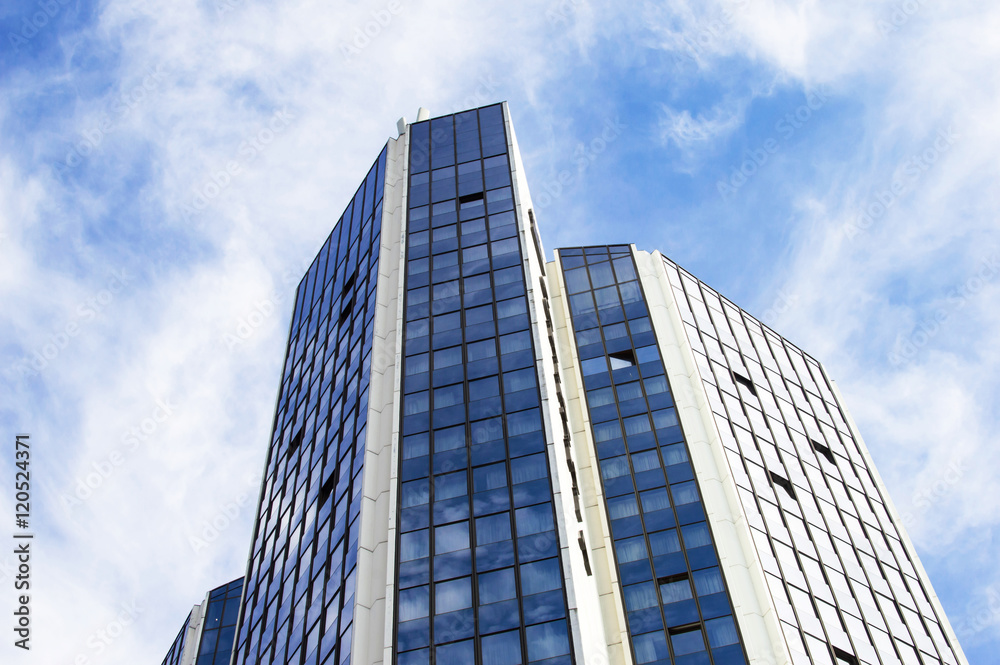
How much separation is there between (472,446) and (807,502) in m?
22.3

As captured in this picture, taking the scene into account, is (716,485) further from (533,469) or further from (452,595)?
(452,595)

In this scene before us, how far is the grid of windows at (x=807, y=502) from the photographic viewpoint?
54.7 meters

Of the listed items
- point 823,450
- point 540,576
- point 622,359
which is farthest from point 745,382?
point 540,576

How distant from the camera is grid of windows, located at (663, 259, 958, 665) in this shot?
179 ft

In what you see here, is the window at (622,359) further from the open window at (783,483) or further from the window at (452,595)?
the window at (452,595)

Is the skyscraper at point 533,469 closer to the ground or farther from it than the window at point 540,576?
farther from it

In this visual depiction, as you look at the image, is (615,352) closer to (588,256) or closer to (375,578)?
(588,256)

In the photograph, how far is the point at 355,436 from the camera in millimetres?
58281

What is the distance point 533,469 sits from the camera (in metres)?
52.3

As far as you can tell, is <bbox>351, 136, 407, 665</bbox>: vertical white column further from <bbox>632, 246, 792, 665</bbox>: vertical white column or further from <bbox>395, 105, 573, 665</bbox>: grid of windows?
<bbox>632, 246, 792, 665</bbox>: vertical white column

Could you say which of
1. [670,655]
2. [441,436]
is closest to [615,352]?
[441,436]

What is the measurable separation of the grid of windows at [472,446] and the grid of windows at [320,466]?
3179mm

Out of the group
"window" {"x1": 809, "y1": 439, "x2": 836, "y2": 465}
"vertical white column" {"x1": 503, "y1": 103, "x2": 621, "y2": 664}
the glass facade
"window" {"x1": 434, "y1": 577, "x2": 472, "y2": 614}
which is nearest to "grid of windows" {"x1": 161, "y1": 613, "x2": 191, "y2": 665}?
the glass facade

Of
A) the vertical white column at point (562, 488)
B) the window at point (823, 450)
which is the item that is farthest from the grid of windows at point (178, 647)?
the window at point (823, 450)
